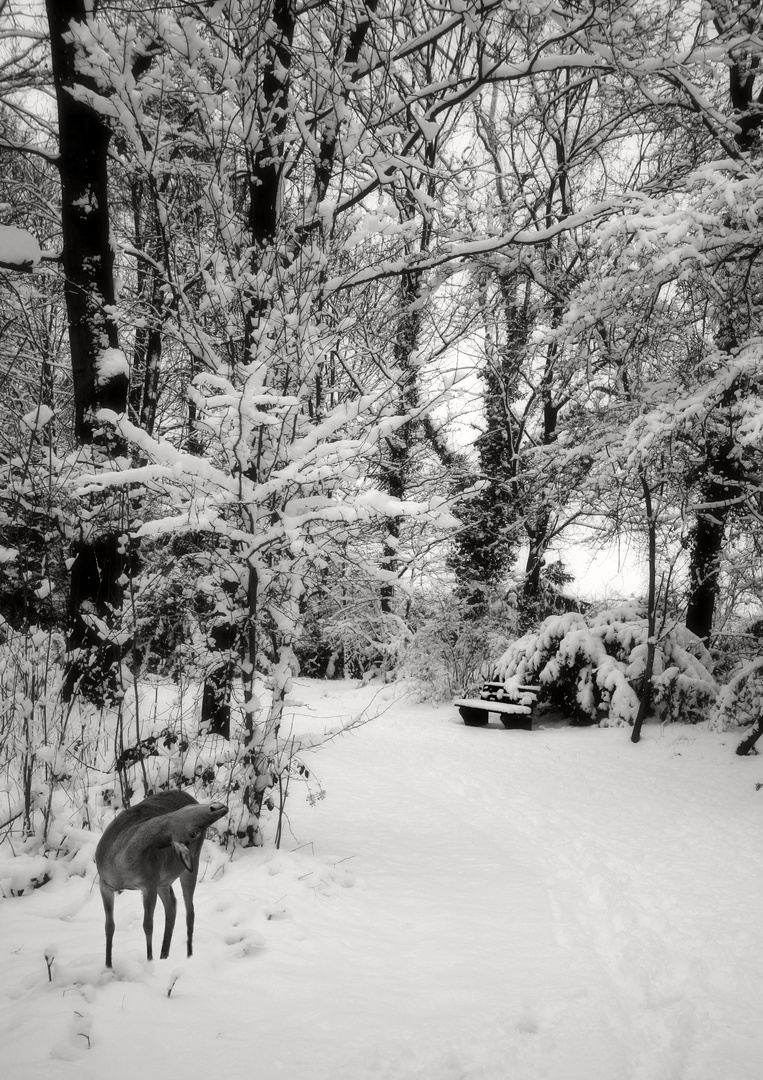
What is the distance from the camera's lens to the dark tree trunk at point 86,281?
5852 mm

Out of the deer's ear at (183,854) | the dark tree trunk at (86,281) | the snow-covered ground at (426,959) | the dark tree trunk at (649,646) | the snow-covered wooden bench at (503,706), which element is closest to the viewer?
the deer's ear at (183,854)

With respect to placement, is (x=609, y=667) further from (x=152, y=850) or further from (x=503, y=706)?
(x=152, y=850)

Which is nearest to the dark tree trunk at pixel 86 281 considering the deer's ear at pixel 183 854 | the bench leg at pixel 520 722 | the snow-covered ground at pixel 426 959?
the snow-covered ground at pixel 426 959

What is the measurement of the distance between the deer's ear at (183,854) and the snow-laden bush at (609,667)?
27.6 ft

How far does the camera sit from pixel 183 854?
169 centimetres

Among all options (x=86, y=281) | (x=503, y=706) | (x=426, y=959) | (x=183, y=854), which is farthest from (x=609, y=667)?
(x=183, y=854)

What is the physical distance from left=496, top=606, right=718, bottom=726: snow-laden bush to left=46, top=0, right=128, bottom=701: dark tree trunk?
7.12m

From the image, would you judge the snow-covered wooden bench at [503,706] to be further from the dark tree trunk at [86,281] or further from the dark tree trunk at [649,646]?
the dark tree trunk at [86,281]

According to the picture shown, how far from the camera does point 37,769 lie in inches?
154

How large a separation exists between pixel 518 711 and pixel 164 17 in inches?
384

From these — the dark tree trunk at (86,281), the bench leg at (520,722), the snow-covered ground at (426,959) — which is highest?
the dark tree trunk at (86,281)

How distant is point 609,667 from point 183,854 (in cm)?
909

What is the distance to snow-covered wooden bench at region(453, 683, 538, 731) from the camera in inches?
428

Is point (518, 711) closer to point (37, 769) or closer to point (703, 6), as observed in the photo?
point (37, 769)
